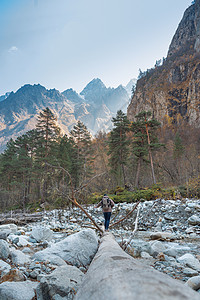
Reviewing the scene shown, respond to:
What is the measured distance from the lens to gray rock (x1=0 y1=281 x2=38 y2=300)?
1.69 m

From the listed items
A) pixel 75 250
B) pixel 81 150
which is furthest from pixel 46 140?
pixel 75 250

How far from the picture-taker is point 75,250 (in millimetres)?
3574

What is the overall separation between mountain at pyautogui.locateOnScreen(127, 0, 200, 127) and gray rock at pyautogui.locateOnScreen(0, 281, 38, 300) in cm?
4889

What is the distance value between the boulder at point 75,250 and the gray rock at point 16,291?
4.60 ft

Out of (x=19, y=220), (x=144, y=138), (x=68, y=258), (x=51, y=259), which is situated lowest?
(x=19, y=220)

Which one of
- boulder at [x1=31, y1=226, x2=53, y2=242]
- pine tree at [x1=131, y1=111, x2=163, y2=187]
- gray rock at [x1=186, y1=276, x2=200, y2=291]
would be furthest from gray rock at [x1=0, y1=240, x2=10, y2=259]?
pine tree at [x1=131, y1=111, x2=163, y2=187]

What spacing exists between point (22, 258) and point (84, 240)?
1351 millimetres

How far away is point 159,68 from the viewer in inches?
2689

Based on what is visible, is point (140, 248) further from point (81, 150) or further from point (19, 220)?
point (81, 150)

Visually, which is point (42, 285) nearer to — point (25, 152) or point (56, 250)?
point (56, 250)

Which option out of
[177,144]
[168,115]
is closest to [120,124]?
[177,144]

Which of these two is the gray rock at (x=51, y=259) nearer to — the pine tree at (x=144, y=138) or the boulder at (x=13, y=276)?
the boulder at (x=13, y=276)

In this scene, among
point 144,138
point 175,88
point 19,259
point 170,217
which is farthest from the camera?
point 175,88

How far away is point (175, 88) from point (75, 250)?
6279 cm
